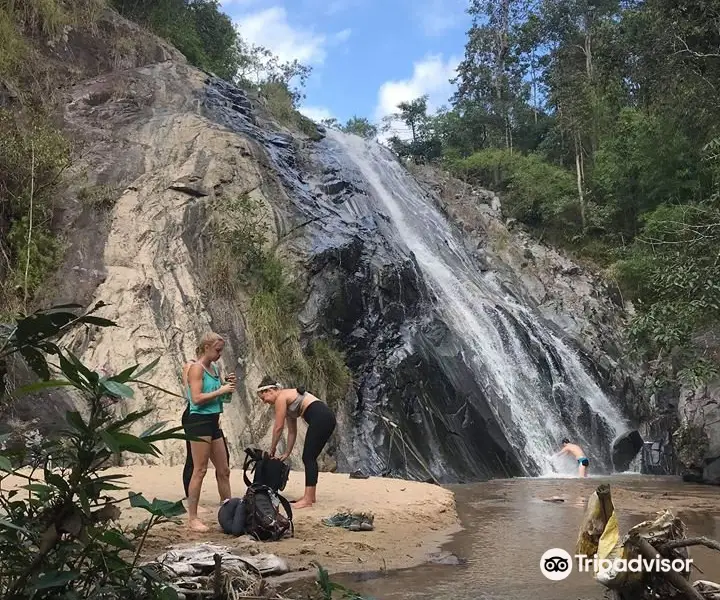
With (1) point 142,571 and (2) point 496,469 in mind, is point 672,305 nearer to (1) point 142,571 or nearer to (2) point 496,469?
(2) point 496,469

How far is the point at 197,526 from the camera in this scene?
5121 millimetres

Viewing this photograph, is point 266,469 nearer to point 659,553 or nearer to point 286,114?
point 659,553

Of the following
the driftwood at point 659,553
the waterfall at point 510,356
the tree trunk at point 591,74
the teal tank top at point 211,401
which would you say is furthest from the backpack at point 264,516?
the tree trunk at point 591,74

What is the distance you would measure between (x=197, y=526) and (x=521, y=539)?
266 centimetres

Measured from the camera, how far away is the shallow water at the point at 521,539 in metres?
3.90

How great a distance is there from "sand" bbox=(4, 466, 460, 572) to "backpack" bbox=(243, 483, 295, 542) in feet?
0.28

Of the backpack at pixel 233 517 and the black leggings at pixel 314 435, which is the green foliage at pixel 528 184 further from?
the backpack at pixel 233 517

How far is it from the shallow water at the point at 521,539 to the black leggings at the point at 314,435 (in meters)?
1.45

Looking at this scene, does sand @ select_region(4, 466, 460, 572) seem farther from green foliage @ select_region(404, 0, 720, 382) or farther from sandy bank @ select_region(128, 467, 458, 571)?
green foliage @ select_region(404, 0, 720, 382)

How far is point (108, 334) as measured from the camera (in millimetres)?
9859

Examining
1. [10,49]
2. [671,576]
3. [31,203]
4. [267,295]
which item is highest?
[10,49]

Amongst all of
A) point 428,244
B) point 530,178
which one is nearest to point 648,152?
point 530,178

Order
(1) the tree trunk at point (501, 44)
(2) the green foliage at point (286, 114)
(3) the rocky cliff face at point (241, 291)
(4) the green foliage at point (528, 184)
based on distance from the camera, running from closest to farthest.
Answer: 1. (3) the rocky cliff face at point (241, 291)
2. (2) the green foliage at point (286, 114)
3. (4) the green foliage at point (528, 184)
4. (1) the tree trunk at point (501, 44)

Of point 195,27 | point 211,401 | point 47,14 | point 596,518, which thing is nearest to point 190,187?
point 47,14
